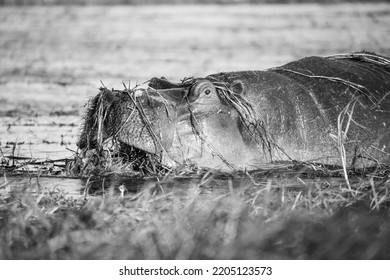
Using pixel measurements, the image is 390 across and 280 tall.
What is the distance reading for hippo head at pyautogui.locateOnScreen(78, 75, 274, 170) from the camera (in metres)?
5.86

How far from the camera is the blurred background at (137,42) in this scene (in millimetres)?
10984

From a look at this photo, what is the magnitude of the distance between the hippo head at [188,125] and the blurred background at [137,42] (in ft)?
5.86

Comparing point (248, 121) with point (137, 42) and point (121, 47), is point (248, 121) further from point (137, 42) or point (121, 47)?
point (137, 42)

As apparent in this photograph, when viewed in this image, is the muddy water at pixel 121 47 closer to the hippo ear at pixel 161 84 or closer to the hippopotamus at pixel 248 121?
the hippopotamus at pixel 248 121

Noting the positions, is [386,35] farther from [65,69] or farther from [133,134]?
[133,134]

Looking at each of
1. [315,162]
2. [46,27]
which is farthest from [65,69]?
[315,162]

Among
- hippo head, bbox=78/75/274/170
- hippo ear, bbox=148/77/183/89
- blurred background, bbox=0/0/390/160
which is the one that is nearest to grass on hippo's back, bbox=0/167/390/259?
hippo head, bbox=78/75/274/170

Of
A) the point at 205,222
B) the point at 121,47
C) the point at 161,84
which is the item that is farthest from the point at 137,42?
the point at 205,222

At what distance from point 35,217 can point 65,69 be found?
363 inches

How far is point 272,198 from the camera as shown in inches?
214

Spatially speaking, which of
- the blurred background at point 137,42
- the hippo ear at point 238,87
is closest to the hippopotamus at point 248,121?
the hippo ear at point 238,87

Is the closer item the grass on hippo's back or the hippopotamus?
the grass on hippo's back

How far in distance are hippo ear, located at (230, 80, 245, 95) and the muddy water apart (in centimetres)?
116

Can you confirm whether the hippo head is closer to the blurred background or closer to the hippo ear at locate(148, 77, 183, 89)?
the hippo ear at locate(148, 77, 183, 89)
